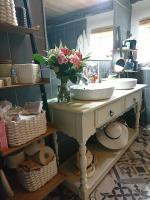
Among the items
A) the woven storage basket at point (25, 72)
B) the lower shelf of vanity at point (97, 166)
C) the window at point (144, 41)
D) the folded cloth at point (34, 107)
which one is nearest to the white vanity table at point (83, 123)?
the lower shelf of vanity at point (97, 166)

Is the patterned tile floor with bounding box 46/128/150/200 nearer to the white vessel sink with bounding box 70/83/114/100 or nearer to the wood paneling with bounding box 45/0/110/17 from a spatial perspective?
the white vessel sink with bounding box 70/83/114/100

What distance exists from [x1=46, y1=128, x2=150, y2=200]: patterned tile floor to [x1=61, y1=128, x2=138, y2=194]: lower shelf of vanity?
0.20 feet

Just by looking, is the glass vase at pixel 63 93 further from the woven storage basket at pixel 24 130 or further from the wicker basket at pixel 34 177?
the wicker basket at pixel 34 177

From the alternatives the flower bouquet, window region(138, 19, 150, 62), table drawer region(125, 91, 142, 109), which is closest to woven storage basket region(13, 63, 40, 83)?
the flower bouquet

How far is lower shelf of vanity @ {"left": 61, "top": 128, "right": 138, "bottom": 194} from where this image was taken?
146 cm

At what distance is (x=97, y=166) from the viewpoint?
1.66 meters

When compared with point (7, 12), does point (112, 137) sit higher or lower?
lower

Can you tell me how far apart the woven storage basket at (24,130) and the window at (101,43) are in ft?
4.17

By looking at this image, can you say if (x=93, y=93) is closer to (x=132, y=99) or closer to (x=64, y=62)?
(x=64, y=62)

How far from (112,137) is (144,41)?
62.9 inches

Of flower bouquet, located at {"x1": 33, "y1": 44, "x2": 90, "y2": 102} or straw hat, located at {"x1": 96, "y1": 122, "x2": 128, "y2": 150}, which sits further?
straw hat, located at {"x1": 96, "y1": 122, "x2": 128, "y2": 150}

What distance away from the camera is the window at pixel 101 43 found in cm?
207

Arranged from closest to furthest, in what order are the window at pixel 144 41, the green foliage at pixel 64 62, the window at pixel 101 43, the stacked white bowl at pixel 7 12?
the stacked white bowl at pixel 7 12
the green foliage at pixel 64 62
the window at pixel 101 43
the window at pixel 144 41

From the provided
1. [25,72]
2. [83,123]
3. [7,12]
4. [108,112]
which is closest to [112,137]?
[108,112]
